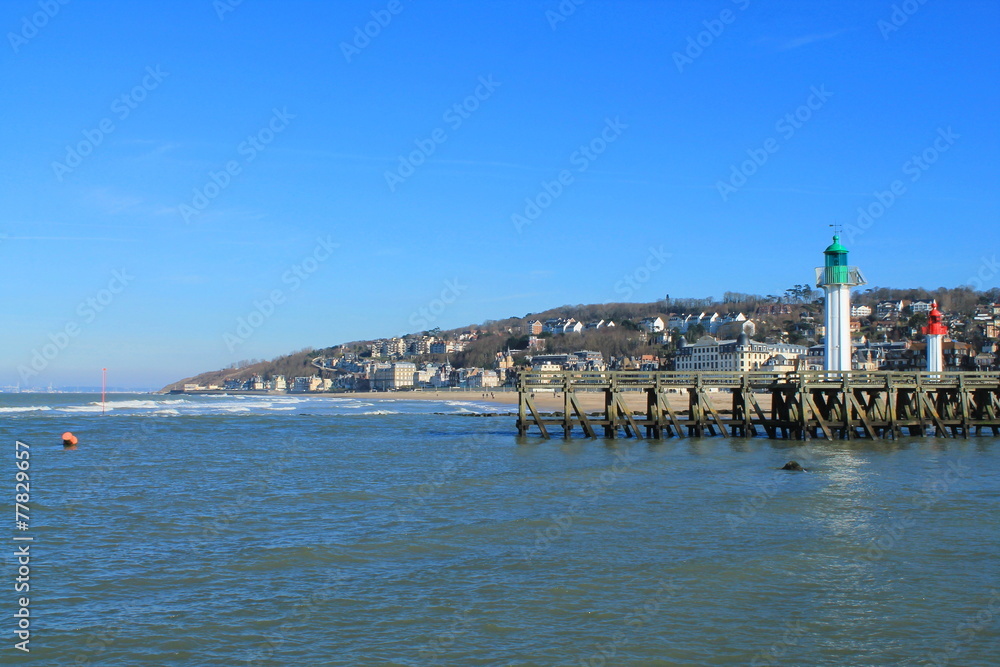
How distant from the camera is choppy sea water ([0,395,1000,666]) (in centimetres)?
803

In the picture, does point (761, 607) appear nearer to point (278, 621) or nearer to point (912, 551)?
point (912, 551)

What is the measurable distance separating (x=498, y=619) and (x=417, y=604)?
102cm

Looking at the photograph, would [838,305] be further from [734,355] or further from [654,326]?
[654,326]

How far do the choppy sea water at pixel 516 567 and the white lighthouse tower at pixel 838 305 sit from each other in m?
12.0

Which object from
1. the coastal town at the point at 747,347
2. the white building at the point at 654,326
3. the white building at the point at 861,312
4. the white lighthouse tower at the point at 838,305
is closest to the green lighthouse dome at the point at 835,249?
the white lighthouse tower at the point at 838,305

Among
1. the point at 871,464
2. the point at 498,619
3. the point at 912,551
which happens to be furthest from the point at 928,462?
the point at 498,619

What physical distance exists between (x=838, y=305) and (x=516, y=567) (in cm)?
2625

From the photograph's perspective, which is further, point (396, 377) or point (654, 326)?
point (396, 377)

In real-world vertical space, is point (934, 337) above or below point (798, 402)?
above

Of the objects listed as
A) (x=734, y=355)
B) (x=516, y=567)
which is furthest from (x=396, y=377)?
(x=516, y=567)

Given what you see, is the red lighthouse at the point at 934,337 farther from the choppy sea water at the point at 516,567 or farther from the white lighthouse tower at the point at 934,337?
the choppy sea water at the point at 516,567

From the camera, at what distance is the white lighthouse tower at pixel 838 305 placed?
32.9 m

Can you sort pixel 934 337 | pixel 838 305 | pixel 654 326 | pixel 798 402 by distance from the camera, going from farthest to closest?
pixel 654 326
pixel 934 337
pixel 838 305
pixel 798 402

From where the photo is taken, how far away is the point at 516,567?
10.7 meters
